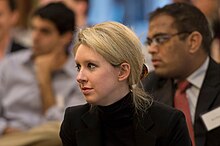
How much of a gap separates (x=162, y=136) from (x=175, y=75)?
2.31 feet

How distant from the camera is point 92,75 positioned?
2.05 metres

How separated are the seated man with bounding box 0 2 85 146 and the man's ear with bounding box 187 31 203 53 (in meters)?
1.13

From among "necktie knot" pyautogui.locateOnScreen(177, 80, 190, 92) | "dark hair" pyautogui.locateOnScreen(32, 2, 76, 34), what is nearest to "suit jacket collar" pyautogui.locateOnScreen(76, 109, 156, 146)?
"necktie knot" pyautogui.locateOnScreen(177, 80, 190, 92)

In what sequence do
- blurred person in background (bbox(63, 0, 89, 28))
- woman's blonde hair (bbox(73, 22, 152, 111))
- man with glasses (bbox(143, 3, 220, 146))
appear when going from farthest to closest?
blurred person in background (bbox(63, 0, 89, 28)) < man with glasses (bbox(143, 3, 220, 146)) < woman's blonde hair (bbox(73, 22, 152, 111))

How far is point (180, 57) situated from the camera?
2.79m

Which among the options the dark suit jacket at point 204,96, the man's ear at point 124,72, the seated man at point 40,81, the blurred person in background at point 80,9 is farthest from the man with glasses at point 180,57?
the blurred person in background at point 80,9

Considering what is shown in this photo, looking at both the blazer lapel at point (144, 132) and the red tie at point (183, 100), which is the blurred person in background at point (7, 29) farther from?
the blazer lapel at point (144, 132)

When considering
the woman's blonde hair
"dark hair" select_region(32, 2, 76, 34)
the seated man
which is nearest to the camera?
the woman's blonde hair

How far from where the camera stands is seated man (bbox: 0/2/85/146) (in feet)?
12.4

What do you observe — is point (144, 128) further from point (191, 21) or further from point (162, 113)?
point (191, 21)

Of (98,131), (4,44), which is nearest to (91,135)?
(98,131)

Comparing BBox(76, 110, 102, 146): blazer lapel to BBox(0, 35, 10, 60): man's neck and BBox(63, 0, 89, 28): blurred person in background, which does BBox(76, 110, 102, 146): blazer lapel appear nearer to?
BBox(0, 35, 10, 60): man's neck

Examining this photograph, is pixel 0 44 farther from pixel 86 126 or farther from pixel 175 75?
pixel 86 126

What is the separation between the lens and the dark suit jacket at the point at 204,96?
257cm
